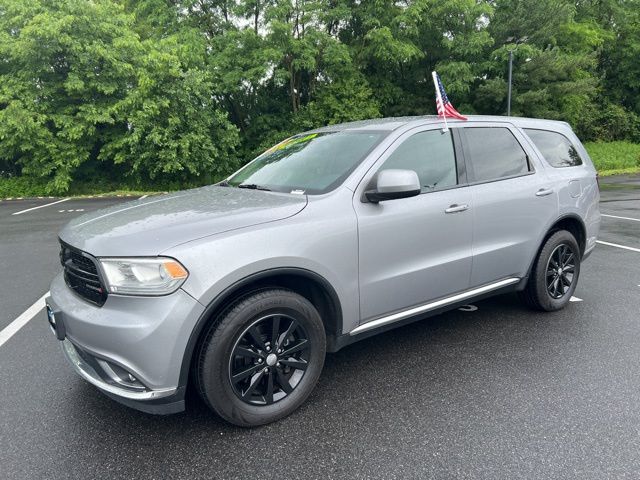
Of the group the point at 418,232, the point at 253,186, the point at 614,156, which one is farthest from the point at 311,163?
the point at 614,156

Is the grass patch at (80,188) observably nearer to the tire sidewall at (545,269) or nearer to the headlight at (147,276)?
the tire sidewall at (545,269)

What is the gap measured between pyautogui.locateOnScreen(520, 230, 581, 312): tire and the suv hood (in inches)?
93.9

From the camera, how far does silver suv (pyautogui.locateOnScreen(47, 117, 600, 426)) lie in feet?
7.18

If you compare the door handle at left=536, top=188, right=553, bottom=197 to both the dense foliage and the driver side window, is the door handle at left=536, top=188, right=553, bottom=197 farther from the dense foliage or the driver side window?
the dense foliage

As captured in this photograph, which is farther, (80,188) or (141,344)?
(80,188)

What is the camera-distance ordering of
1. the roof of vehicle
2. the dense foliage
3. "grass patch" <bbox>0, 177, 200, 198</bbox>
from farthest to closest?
"grass patch" <bbox>0, 177, 200, 198</bbox>
the dense foliage
the roof of vehicle

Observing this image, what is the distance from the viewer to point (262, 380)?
2547 mm

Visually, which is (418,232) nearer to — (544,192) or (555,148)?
(544,192)

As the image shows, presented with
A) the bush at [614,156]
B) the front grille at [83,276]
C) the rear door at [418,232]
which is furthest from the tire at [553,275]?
the bush at [614,156]

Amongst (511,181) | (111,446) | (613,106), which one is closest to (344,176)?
(511,181)

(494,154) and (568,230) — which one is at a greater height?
(494,154)

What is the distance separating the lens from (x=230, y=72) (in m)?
19.1

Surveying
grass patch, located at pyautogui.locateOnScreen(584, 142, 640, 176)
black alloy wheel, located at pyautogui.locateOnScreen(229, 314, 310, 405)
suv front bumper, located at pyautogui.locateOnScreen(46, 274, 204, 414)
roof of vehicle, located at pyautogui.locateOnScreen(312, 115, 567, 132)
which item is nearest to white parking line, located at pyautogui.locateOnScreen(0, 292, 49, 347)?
suv front bumper, located at pyautogui.locateOnScreen(46, 274, 204, 414)

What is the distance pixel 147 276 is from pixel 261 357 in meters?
0.76
